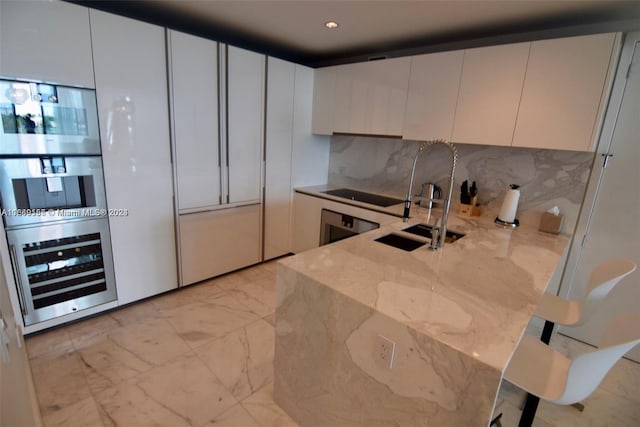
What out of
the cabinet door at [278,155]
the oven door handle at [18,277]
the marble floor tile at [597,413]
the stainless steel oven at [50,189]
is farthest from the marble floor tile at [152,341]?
the marble floor tile at [597,413]

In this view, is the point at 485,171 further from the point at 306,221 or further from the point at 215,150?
the point at 215,150

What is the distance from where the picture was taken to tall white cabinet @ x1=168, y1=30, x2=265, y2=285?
246 centimetres

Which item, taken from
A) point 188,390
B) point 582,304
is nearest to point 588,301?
point 582,304

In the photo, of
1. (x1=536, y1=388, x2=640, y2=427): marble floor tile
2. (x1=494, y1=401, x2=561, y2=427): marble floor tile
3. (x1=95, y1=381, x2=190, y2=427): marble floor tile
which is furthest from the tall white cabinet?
(x1=536, y1=388, x2=640, y2=427): marble floor tile

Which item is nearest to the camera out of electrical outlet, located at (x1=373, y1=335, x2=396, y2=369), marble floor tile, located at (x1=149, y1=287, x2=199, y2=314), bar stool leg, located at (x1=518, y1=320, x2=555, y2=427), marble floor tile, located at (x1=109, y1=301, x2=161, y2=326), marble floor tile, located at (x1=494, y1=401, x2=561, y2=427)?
electrical outlet, located at (x1=373, y1=335, x2=396, y2=369)

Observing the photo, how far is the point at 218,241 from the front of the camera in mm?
2955

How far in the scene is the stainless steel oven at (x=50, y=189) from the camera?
1.84 m

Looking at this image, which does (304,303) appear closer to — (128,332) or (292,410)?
(292,410)

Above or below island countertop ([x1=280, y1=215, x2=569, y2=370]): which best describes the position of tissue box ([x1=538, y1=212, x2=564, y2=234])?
above

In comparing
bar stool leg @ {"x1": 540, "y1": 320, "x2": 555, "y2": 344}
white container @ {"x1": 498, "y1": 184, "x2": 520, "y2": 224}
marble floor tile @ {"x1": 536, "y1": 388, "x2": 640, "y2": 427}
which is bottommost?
marble floor tile @ {"x1": 536, "y1": 388, "x2": 640, "y2": 427}

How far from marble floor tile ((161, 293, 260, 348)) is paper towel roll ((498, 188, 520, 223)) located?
6.99 feet

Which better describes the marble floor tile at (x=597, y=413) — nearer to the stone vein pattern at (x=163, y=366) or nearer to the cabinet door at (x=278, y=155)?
the stone vein pattern at (x=163, y=366)

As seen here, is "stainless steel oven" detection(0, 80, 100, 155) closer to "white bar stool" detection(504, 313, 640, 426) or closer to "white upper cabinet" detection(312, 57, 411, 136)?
"white upper cabinet" detection(312, 57, 411, 136)

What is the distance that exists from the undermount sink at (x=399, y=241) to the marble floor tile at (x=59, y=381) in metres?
1.94
